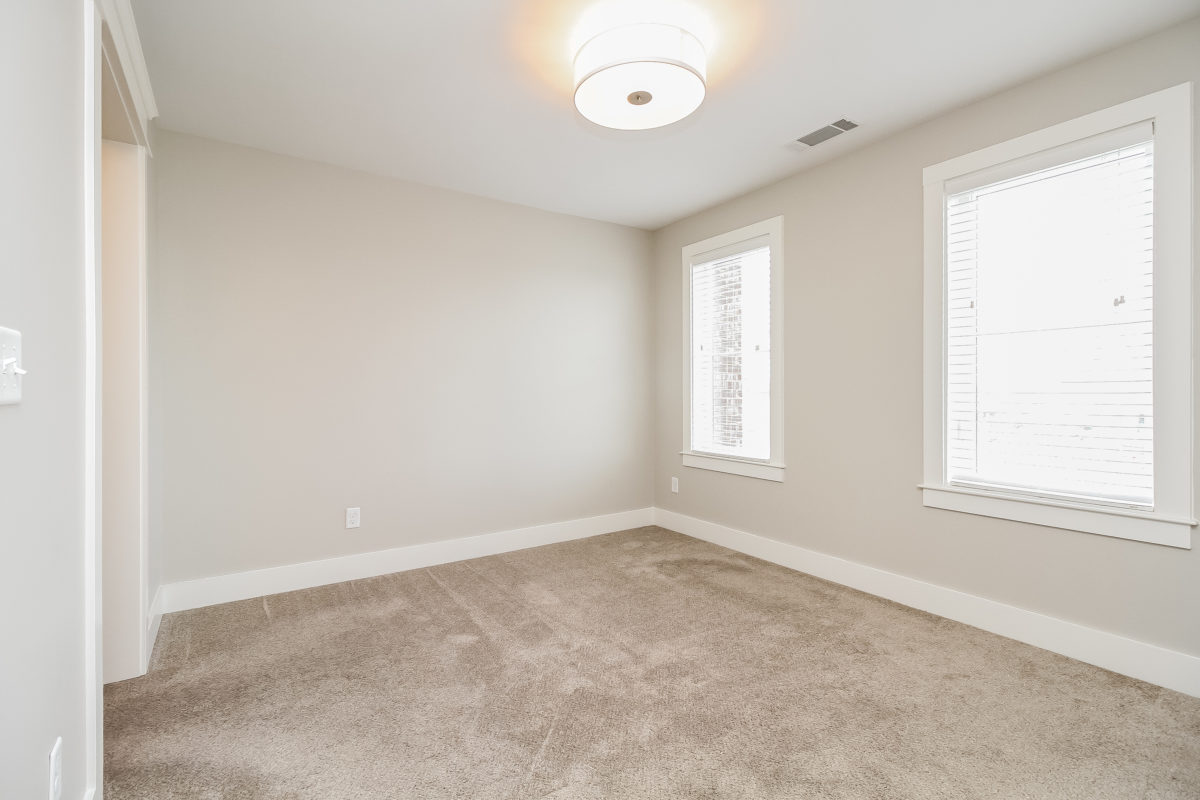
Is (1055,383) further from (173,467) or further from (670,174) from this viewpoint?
(173,467)

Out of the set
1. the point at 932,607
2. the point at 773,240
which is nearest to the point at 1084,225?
the point at 773,240

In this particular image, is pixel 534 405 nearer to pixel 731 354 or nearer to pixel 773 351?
pixel 731 354

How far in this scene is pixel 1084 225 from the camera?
2.46m

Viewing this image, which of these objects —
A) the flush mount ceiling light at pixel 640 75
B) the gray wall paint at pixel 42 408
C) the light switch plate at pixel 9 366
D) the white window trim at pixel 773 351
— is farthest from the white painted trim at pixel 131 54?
the white window trim at pixel 773 351

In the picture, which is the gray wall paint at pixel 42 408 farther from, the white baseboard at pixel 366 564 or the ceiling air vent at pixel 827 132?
the ceiling air vent at pixel 827 132

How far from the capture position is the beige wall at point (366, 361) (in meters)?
3.09

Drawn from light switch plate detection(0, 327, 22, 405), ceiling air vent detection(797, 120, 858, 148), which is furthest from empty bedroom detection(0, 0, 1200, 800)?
ceiling air vent detection(797, 120, 858, 148)

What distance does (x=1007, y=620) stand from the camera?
2.68 metres

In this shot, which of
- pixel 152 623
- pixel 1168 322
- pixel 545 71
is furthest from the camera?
pixel 152 623

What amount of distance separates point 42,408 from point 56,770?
770 millimetres

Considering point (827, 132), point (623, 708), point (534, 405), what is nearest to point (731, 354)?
point (534, 405)

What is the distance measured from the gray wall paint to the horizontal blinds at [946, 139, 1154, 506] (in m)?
3.44

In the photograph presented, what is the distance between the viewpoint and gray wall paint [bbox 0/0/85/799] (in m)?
0.98

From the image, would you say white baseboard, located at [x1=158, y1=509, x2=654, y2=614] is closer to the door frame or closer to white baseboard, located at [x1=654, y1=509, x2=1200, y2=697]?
white baseboard, located at [x1=654, y1=509, x2=1200, y2=697]
